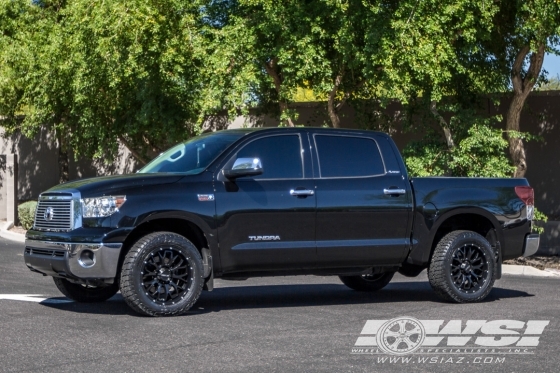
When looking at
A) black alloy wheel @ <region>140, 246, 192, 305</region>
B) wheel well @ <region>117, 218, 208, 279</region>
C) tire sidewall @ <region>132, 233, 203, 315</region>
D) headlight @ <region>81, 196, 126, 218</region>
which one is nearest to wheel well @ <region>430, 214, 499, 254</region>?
wheel well @ <region>117, 218, 208, 279</region>

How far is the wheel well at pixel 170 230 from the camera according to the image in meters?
10.5

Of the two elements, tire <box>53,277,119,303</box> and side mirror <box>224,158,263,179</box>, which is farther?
tire <box>53,277,119,303</box>

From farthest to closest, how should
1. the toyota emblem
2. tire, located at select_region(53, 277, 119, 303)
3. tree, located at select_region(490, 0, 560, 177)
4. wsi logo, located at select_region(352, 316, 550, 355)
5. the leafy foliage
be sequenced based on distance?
the leafy foliage, tree, located at select_region(490, 0, 560, 177), tire, located at select_region(53, 277, 119, 303), the toyota emblem, wsi logo, located at select_region(352, 316, 550, 355)

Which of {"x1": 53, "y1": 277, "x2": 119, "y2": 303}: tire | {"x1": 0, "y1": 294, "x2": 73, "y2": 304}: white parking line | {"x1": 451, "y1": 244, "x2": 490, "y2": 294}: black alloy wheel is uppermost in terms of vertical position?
{"x1": 451, "y1": 244, "x2": 490, "y2": 294}: black alloy wheel

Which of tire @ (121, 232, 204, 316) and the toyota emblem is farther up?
the toyota emblem

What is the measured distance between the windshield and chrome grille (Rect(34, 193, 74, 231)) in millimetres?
1247

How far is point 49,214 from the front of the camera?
35.0ft

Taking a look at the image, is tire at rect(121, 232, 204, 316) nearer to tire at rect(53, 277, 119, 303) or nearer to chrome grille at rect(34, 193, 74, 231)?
chrome grille at rect(34, 193, 74, 231)

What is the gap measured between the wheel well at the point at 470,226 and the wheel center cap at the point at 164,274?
3.43m

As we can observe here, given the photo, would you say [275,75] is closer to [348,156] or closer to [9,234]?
[9,234]

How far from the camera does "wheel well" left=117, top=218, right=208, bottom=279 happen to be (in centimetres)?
1046

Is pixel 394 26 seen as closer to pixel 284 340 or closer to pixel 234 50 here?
pixel 234 50

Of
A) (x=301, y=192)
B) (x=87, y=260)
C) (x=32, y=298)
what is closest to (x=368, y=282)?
(x=301, y=192)

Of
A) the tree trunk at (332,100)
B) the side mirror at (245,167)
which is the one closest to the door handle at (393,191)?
the side mirror at (245,167)
